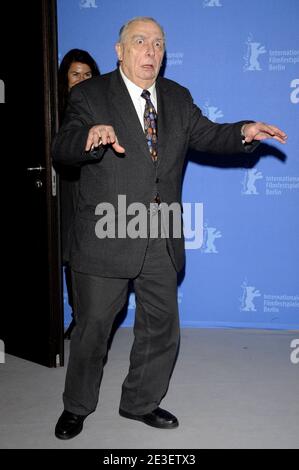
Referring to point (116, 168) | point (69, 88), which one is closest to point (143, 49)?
point (116, 168)

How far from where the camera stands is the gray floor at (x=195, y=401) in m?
2.61

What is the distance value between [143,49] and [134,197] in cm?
60

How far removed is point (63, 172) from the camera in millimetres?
3646

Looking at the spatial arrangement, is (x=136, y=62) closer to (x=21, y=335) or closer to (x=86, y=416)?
(x=86, y=416)

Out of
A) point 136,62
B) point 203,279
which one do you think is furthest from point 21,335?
point 136,62

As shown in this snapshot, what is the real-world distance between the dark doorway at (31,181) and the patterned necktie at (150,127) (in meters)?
0.91

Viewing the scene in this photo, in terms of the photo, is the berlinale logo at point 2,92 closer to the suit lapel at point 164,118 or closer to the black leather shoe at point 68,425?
the suit lapel at point 164,118

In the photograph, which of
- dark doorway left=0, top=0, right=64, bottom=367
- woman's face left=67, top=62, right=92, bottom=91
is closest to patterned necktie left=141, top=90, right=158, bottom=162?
dark doorway left=0, top=0, right=64, bottom=367

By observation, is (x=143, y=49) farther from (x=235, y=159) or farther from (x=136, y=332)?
(x=235, y=159)

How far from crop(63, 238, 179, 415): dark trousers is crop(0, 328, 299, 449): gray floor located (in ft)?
0.53

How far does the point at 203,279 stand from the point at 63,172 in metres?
1.30

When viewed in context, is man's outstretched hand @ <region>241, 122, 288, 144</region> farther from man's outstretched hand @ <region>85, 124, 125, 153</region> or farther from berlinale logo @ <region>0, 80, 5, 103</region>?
berlinale logo @ <region>0, 80, 5, 103</region>

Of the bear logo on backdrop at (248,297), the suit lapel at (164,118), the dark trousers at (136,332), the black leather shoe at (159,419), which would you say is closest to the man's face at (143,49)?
the suit lapel at (164,118)
